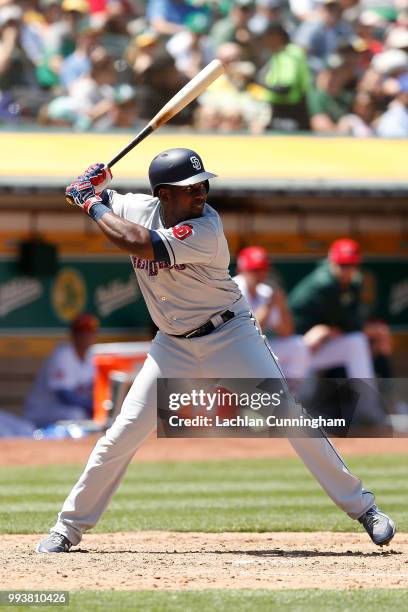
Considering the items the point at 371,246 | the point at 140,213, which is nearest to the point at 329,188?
the point at 371,246

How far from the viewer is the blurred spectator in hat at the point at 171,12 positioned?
13.1 m

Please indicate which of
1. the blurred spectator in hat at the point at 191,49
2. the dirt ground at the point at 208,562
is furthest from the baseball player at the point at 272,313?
the dirt ground at the point at 208,562

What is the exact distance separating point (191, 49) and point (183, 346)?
25.9 ft

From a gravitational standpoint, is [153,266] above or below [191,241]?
below

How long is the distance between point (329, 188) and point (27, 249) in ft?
9.48

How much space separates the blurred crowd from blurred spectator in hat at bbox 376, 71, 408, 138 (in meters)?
0.01

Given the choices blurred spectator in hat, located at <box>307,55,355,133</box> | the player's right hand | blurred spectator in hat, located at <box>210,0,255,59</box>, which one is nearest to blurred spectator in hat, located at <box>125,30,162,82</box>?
blurred spectator in hat, located at <box>210,0,255,59</box>

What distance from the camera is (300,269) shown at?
13016 mm

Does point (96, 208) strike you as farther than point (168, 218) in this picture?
No

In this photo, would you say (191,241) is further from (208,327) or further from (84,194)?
(84,194)

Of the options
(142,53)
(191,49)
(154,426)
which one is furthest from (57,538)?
(191,49)

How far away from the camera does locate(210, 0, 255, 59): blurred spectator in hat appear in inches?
512

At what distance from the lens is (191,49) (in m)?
12.8

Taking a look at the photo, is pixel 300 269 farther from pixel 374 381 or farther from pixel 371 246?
pixel 374 381
